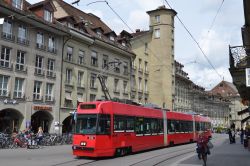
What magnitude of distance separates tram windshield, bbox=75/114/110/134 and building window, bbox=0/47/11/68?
15876 millimetres

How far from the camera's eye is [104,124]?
18.3m

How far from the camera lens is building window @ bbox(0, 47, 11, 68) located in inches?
1256

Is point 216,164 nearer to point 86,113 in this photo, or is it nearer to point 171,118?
point 86,113

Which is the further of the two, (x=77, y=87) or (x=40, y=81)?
(x=77, y=87)

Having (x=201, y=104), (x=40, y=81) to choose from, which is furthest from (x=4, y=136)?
(x=201, y=104)

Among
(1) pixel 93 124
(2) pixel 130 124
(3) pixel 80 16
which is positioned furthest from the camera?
(3) pixel 80 16

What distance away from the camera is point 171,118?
94.4 feet

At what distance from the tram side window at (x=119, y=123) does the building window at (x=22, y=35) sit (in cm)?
1750

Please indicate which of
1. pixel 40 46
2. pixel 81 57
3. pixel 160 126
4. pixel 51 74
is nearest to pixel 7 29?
pixel 40 46

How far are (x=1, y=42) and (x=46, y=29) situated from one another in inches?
230

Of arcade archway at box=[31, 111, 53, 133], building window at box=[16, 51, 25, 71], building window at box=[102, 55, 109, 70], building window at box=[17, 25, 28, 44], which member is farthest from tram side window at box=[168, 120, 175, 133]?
building window at box=[102, 55, 109, 70]

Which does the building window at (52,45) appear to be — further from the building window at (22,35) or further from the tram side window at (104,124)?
the tram side window at (104,124)

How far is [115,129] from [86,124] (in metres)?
1.63

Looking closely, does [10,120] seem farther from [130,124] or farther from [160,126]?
[130,124]
